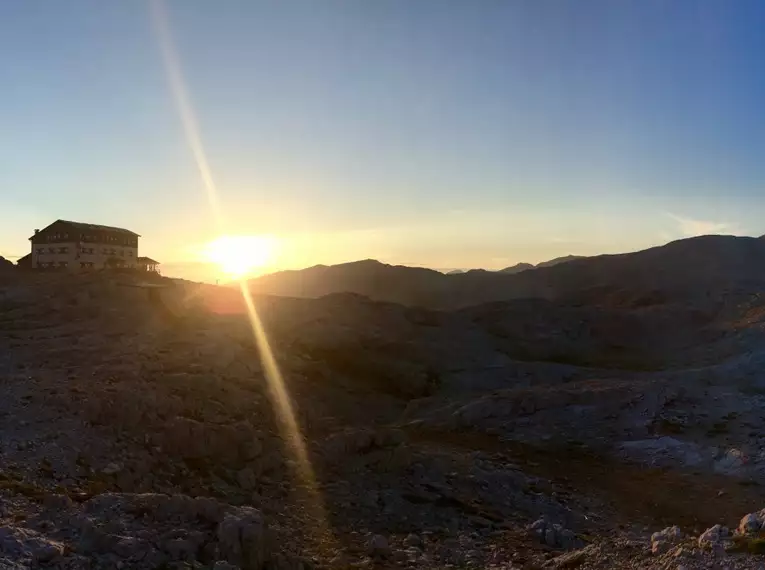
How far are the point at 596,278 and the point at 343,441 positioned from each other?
233ft

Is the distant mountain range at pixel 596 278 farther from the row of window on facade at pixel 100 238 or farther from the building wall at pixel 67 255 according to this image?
the building wall at pixel 67 255

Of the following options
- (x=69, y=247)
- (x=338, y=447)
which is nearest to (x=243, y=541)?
(x=338, y=447)

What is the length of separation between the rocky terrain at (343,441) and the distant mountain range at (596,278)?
94.3ft

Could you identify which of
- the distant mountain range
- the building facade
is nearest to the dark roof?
the building facade

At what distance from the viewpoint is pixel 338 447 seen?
19.2m

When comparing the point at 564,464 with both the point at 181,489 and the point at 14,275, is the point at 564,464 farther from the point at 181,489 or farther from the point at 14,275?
the point at 14,275

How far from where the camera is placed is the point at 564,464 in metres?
23.0

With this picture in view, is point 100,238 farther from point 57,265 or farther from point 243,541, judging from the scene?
point 243,541

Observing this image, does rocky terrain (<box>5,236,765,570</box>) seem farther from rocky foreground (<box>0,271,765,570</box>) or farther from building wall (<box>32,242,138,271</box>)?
building wall (<box>32,242,138,271</box>)

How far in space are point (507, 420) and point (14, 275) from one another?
101 feet

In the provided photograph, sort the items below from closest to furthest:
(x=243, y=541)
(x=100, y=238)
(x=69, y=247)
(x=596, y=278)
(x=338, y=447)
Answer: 1. (x=243, y=541)
2. (x=338, y=447)
3. (x=69, y=247)
4. (x=100, y=238)
5. (x=596, y=278)

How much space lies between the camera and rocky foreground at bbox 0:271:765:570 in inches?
459

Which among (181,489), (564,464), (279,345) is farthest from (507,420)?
(181,489)

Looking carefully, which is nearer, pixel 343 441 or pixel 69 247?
pixel 343 441
